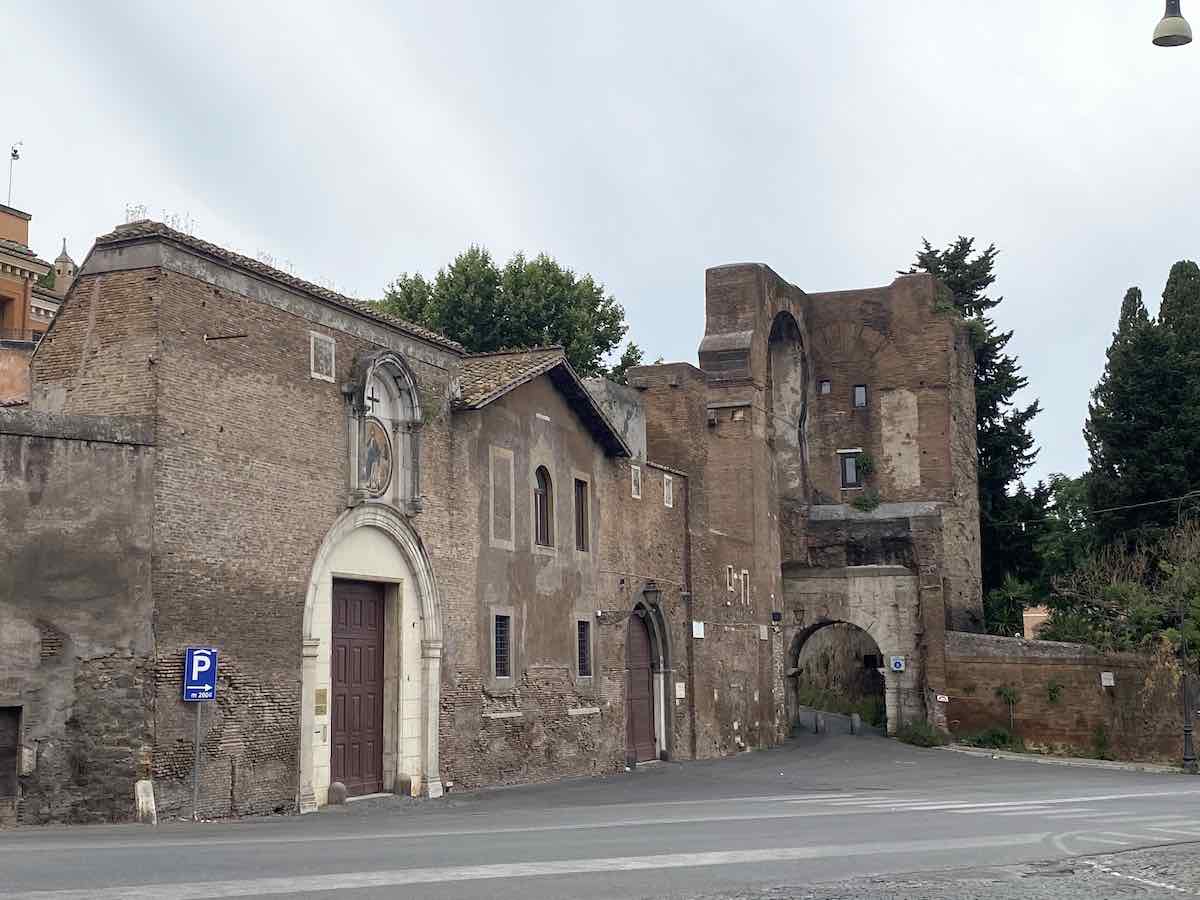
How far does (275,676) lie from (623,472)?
40.5ft

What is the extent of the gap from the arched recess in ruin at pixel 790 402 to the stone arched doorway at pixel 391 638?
2467cm

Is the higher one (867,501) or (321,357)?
(867,501)

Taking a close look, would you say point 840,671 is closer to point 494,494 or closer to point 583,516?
point 583,516

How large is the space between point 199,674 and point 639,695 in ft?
48.8

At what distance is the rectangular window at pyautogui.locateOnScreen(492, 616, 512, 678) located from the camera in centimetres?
2398

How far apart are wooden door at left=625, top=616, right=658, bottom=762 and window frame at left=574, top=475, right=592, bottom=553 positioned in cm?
293

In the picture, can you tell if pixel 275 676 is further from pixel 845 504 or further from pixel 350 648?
pixel 845 504

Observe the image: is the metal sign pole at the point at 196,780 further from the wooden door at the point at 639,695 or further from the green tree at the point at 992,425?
the green tree at the point at 992,425

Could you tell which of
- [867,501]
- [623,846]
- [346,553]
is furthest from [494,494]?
[867,501]

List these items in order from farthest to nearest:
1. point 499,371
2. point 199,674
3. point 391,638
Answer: point 499,371
point 391,638
point 199,674

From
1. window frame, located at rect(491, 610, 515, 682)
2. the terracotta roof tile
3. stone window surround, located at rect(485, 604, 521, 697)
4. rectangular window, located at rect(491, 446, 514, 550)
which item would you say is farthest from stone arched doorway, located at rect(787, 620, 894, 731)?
rectangular window, located at rect(491, 446, 514, 550)

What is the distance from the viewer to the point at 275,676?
18.0 meters

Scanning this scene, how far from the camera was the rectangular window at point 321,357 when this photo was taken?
19250 millimetres

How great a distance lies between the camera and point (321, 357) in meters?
19.5
